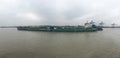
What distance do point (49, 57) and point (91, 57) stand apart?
3.18 m

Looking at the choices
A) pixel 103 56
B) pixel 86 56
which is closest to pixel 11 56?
pixel 86 56

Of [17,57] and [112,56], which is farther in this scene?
[112,56]

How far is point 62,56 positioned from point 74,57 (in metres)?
0.91

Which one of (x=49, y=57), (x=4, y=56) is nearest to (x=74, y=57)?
(x=49, y=57)

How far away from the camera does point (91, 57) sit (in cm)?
1026

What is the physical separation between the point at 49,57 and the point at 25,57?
1731mm

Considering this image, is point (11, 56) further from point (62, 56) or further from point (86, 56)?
point (86, 56)

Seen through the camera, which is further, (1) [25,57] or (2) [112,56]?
(2) [112,56]

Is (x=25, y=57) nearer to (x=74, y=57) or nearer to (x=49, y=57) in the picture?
(x=49, y=57)

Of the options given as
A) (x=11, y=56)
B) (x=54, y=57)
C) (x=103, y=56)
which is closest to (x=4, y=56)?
(x=11, y=56)

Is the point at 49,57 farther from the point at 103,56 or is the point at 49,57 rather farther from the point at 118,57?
the point at 118,57

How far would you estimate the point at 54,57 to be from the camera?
10.0 meters

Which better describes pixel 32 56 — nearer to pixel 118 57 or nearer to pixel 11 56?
pixel 11 56

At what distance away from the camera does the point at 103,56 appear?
34.6ft
